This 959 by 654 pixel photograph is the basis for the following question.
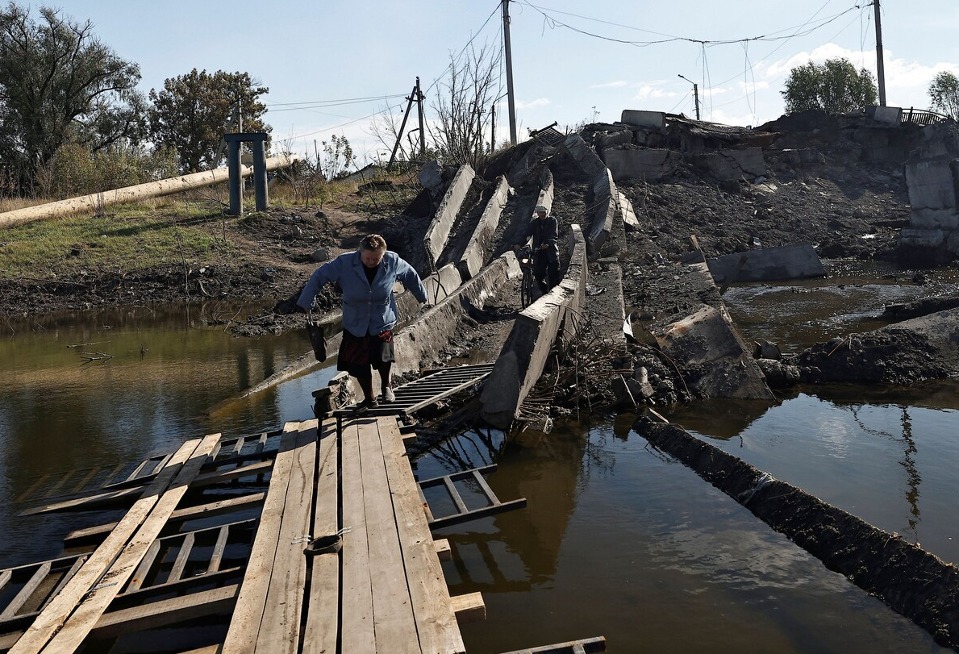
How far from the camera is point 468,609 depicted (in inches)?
137

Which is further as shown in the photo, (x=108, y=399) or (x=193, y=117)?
(x=193, y=117)

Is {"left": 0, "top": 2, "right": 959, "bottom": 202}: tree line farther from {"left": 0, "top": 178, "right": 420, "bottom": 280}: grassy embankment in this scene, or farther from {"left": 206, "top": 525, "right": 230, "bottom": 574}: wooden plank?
{"left": 206, "top": 525, "right": 230, "bottom": 574}: wooden plank

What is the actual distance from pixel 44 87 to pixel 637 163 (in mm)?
24269

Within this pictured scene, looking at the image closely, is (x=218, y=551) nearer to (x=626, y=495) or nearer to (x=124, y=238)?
(x=626, y=495)

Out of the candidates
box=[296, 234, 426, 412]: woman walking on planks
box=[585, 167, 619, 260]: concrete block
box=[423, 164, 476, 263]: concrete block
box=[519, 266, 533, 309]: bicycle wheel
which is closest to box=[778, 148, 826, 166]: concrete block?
box=[585, 167, 619, 260]: concrete block

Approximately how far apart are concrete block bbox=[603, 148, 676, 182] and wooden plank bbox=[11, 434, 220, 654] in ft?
64.7

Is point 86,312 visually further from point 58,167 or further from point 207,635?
point 207,635

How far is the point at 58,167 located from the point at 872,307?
24154 mm

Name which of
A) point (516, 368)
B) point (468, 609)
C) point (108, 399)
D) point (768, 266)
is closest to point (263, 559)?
point (468, 609)

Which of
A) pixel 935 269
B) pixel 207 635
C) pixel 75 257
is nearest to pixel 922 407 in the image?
pixel 207 635

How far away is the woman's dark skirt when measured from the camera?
21.2 feet

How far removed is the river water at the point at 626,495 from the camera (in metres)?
4.20

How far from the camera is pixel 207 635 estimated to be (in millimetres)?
4223

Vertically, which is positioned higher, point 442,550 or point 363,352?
point 363,352
